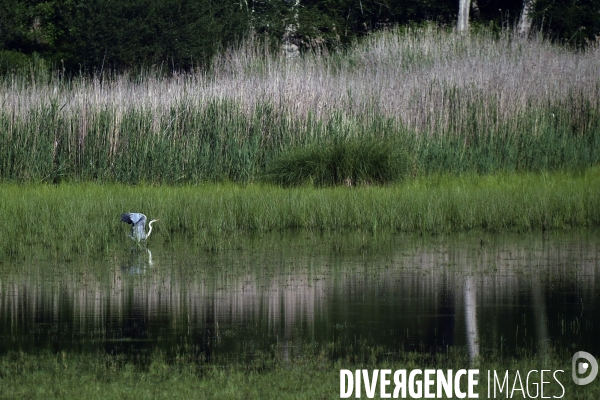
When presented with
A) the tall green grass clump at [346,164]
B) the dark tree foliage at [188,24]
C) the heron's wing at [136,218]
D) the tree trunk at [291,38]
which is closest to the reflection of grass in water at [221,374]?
the heron's wing at [136,218]

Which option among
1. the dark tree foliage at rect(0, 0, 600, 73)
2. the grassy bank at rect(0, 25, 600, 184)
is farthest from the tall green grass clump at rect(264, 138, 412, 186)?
the dark tree foliage at rect(0, 0, 600, 73)

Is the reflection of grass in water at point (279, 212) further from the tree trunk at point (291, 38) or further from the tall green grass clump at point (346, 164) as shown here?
the tree trunk at point (291, 38)

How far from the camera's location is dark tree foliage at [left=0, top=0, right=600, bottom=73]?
2800 cm

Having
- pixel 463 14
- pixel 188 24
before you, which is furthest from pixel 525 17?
pixel 188 24

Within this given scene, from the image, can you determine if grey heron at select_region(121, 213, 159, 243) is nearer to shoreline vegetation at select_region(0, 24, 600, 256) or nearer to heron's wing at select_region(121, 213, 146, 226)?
heron's wing at select_region(121, 213, 146, 226)

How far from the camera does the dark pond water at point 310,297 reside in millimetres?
6609

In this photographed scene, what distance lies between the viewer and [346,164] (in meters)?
15.4

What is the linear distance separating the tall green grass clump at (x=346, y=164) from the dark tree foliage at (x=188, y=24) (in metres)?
10.3

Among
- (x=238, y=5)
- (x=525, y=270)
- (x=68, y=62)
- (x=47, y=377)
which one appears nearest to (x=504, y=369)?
(x=47, y=377)

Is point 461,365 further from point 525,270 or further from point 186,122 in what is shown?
point 186,122

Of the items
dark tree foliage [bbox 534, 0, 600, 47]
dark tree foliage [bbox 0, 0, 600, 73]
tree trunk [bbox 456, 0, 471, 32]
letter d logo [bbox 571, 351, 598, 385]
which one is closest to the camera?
letter d logo [bbox 571, 351, 598, 385]

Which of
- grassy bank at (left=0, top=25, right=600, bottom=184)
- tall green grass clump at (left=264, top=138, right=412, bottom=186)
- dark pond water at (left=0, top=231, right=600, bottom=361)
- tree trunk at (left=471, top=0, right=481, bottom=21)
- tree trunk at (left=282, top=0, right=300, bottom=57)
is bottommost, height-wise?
dark pond water at (left=0, top=231, right=600, bottom=361)

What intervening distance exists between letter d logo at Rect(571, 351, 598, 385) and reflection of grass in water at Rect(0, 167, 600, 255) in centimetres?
503

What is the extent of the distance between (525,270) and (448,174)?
7249 millimetres
